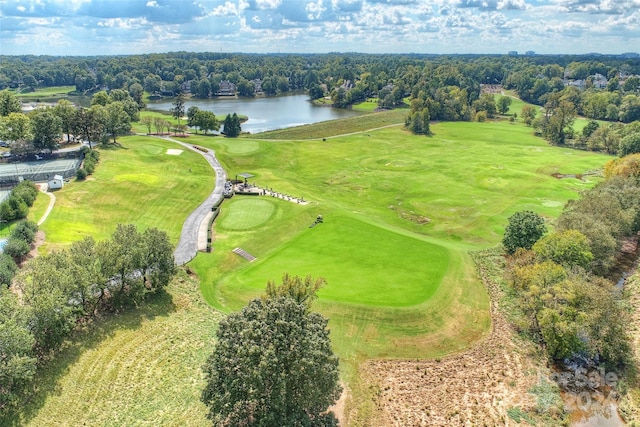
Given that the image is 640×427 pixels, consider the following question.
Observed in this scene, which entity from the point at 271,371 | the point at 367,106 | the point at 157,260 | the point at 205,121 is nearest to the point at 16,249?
the point at 157,260

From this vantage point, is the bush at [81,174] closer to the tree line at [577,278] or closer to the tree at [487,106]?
the tree line at [577,278]

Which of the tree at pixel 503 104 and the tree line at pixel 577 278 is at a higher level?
the tree at pixel 503 104

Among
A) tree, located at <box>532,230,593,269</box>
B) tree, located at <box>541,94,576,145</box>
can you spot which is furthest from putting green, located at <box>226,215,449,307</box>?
tree, located at <box>541,94,576,145</box>

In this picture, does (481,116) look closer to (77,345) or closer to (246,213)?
(246,213)

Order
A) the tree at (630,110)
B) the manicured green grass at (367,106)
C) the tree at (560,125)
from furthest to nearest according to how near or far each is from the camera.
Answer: the manicured green grass at (367,106) → the tree at (630,110) → the tree at (560,125)

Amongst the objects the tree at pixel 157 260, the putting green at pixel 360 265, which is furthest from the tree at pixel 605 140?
the tree at pixel 157 260

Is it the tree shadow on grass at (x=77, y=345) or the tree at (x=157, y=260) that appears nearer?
the tree shadow on grass at (x=77, y=345)

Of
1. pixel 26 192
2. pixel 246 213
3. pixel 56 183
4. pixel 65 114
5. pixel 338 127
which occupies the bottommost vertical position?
pixel 246 213

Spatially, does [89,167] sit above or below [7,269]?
above
